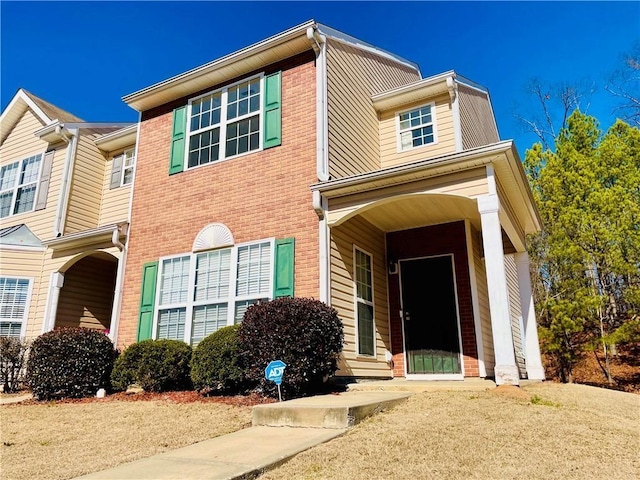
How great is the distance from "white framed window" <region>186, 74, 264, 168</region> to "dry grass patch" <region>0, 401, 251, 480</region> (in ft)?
17.0

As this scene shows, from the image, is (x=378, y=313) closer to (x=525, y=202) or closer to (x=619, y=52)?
(x=525, y=202)

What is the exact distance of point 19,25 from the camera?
35.7 ft

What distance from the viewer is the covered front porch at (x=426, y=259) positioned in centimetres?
723

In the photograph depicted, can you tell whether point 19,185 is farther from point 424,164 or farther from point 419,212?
point 424,164

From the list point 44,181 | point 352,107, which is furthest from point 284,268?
point 44,181

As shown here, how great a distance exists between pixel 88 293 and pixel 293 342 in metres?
8.38

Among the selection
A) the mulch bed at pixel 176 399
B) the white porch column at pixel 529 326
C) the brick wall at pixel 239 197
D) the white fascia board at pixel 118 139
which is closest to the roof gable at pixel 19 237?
the white fascia board at pixel 118 139

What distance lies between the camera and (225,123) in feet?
32.7

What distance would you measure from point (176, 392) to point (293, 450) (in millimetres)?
4478

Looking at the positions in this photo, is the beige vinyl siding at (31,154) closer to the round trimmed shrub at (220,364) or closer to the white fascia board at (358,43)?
the round trimmed shrub at (220,364)

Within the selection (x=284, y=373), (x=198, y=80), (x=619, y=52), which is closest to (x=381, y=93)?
(x=198, y=80)

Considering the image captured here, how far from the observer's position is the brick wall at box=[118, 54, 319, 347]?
8469 millimetres

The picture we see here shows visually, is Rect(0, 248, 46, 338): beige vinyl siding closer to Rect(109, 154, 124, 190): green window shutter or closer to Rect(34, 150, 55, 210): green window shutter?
Rect(34, 150, 55, 210): green window shutter

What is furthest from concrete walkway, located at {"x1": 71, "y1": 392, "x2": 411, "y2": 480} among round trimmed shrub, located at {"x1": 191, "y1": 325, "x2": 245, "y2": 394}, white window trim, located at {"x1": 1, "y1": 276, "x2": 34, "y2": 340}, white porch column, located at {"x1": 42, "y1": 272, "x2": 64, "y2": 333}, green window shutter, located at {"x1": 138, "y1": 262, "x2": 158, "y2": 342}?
white window trim, located at {"x1": 1, "y1": 276, "x2": 34, "y2": 340}
